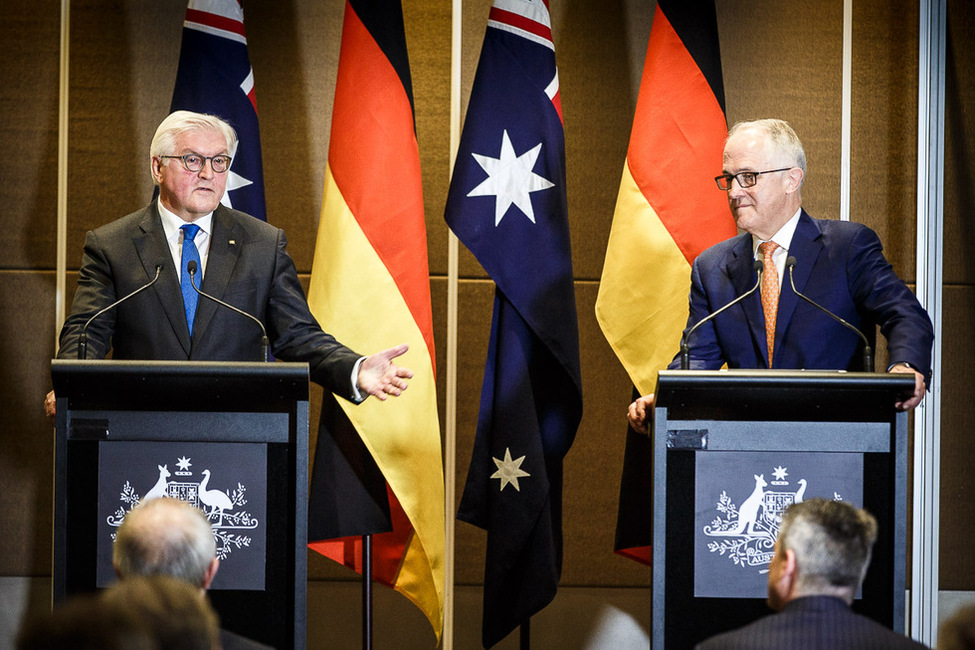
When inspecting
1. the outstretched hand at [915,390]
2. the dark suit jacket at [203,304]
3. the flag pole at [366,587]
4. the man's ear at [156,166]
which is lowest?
the flag pole at [366,587]

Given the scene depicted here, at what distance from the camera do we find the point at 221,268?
3.12 m

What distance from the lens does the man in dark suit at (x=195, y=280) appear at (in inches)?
121

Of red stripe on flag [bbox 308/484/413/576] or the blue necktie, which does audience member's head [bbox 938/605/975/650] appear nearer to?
the blue necktie

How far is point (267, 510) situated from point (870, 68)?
3160mm

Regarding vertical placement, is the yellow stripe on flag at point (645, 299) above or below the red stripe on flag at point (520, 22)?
below

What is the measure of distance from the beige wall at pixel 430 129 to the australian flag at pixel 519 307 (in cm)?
65

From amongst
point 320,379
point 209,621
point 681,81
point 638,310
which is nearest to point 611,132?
point 681,81

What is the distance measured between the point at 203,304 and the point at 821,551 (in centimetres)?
192

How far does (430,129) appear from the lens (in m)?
4.42

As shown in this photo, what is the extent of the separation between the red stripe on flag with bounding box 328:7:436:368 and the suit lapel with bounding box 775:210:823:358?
1.26m

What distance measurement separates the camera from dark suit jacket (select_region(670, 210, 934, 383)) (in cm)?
302

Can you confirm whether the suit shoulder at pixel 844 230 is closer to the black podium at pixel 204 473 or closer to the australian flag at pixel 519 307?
the australian flag at pixel 519 307

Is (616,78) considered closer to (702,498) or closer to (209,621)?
(702,498)

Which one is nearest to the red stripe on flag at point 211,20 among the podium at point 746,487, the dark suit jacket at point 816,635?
the podium at point 746,487
